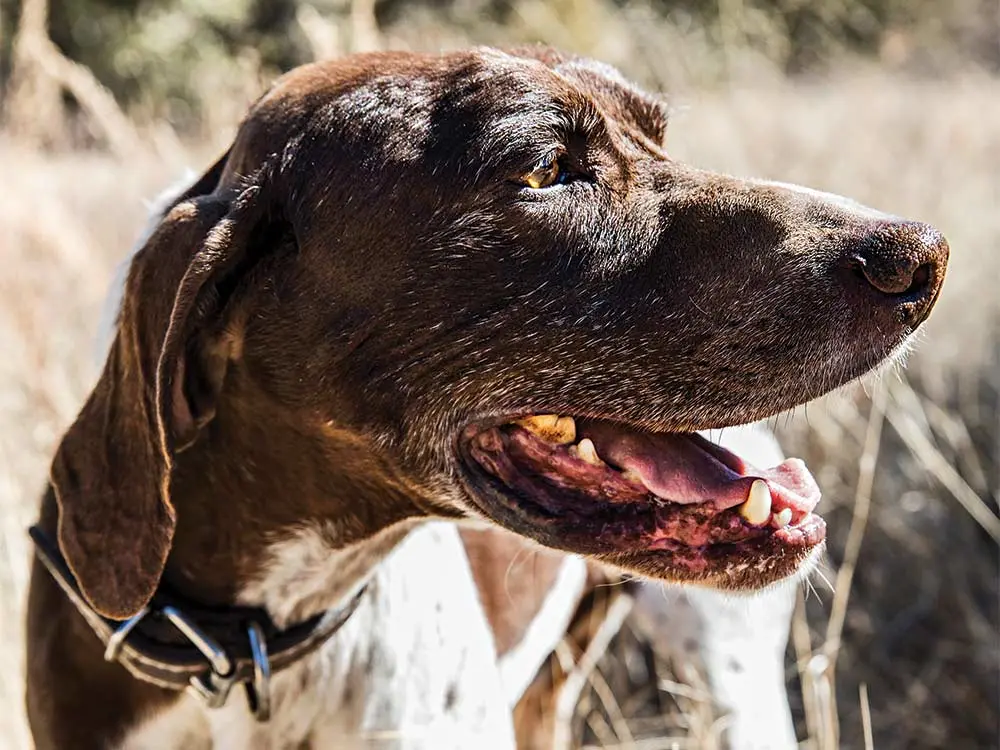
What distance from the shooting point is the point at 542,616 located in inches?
118

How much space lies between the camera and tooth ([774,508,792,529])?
192cm

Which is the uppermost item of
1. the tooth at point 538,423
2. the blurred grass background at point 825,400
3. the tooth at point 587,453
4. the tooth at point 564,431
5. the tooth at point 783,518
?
the tooth at point 538,423

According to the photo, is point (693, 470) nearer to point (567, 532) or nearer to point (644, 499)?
point (644, 499)

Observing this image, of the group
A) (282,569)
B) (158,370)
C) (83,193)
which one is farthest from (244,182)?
(83,193)

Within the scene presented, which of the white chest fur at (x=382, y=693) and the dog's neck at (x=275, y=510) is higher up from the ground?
the dog's neck at (x=275, y=510)

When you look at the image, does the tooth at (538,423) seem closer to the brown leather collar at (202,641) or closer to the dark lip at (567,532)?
the dark lip at (567,532)

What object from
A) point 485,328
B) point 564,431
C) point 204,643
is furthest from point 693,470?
point 204,643

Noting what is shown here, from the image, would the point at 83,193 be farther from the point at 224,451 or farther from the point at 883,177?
the point at 224,451

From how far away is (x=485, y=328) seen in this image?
1942 millimetres

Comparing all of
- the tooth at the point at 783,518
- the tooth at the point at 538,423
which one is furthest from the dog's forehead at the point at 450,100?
the tooth at the point at 783,518

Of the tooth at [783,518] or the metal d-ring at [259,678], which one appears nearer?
the tooth at [783,518]

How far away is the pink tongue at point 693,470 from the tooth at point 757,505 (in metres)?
0.02

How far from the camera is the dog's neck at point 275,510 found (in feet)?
6.77

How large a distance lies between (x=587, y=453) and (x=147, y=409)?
71cm
